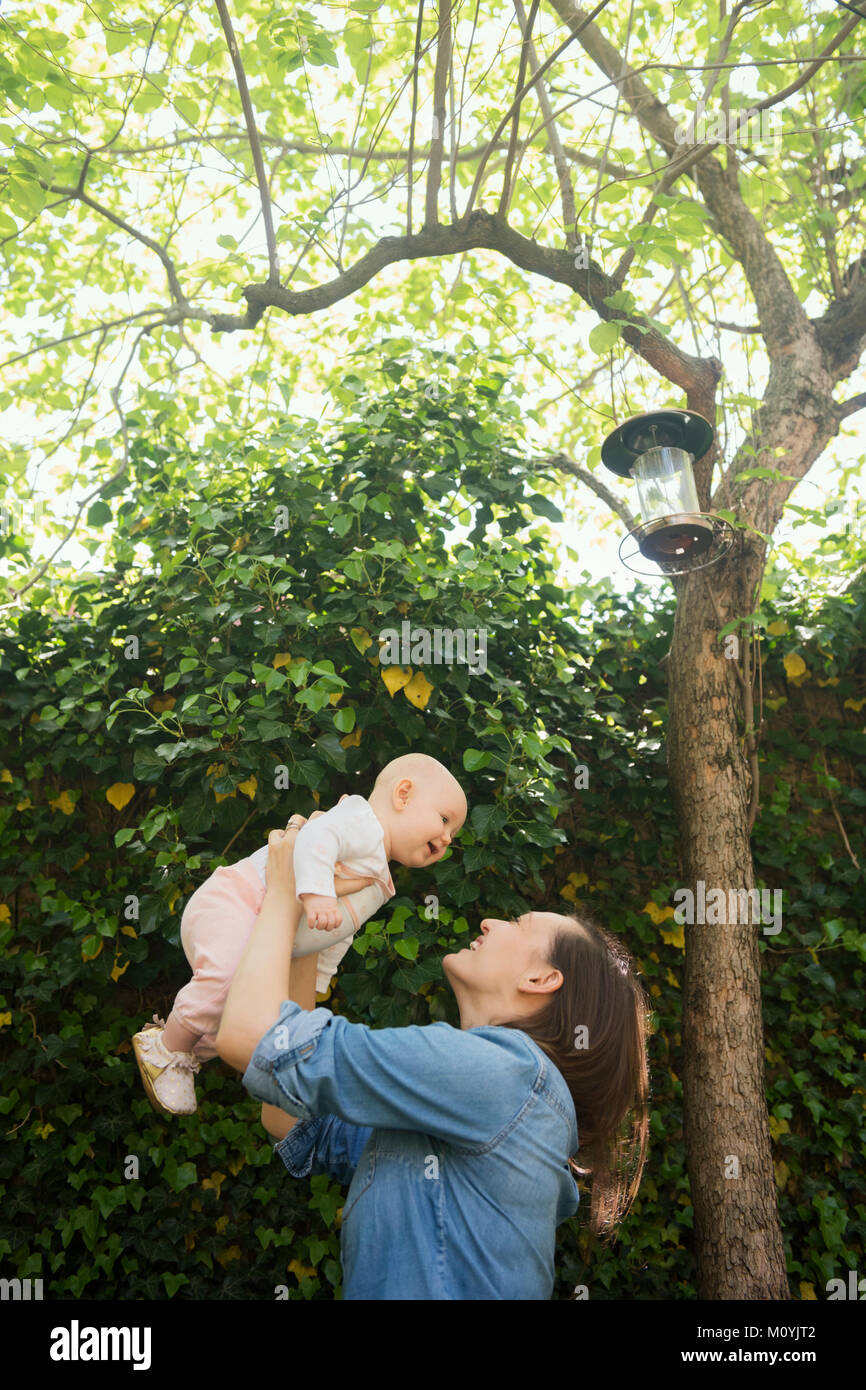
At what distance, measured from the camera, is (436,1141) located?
1255 mm

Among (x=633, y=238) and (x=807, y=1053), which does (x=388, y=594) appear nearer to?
(x=633, y=238)

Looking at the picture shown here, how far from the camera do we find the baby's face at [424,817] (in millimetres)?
1430

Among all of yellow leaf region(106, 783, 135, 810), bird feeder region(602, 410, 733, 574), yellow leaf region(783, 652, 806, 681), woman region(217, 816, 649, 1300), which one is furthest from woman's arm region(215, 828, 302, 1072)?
yellow leaf region(783, 652, 806, 681)

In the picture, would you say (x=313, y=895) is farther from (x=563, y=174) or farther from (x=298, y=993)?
(x=563, y=174)

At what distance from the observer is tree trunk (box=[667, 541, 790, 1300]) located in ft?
8.01

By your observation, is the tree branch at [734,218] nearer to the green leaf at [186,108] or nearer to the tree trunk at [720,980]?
the tree trunk at [720,980]

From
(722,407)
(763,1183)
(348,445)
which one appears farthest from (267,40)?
(763,1183)

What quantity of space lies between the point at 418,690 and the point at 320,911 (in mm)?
1516

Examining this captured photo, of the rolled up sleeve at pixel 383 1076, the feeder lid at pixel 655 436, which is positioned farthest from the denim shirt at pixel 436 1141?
the feeder lid at pixel 655 436

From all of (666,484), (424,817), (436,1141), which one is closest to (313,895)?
(424,817)

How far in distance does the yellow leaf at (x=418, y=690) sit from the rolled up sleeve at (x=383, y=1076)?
1.56 metres

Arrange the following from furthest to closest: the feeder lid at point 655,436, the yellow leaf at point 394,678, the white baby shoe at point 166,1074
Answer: the yellow leaf at point 394,678
the feeder lid at point 655,436
the white baby shoe at point 166,1074
